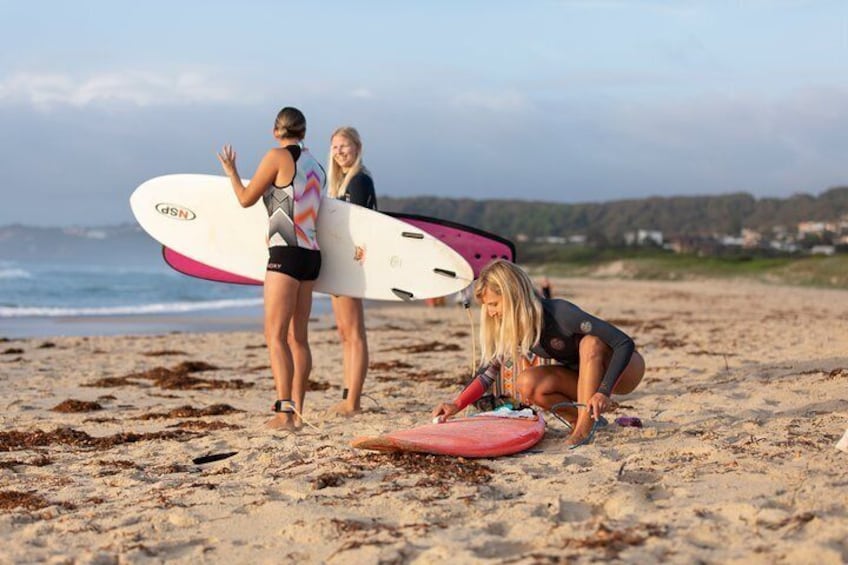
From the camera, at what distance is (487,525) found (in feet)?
9.43

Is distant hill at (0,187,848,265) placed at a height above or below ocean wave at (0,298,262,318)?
above

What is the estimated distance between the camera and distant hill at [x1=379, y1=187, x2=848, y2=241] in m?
104

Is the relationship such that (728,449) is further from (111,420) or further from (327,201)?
(111,420)

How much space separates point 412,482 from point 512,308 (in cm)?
96

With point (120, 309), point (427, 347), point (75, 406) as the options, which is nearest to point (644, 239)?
point (120, 309)

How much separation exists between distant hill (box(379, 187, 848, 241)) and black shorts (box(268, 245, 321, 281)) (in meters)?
95.1

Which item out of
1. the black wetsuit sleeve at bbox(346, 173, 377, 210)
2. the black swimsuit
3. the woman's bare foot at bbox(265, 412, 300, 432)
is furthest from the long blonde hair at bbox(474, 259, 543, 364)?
the black wetsuit sleeve at bbox(346, 173, 377, 210)

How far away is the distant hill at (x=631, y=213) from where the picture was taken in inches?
4109

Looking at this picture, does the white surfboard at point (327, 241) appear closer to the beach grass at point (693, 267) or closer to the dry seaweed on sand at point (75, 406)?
the dry seaweed on sand at point (75, 406)

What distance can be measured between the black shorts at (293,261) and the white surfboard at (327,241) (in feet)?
1.39

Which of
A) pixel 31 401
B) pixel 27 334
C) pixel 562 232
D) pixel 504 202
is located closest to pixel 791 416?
pixel 31 401

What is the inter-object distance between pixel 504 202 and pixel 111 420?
117 metres

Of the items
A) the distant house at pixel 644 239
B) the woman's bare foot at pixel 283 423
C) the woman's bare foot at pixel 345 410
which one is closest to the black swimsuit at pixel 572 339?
the woman's bare foot at pixel 283 423

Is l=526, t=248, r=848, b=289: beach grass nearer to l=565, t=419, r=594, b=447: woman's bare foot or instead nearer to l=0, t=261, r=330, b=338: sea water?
l=0, t=261, r=330, b=338: sea water
